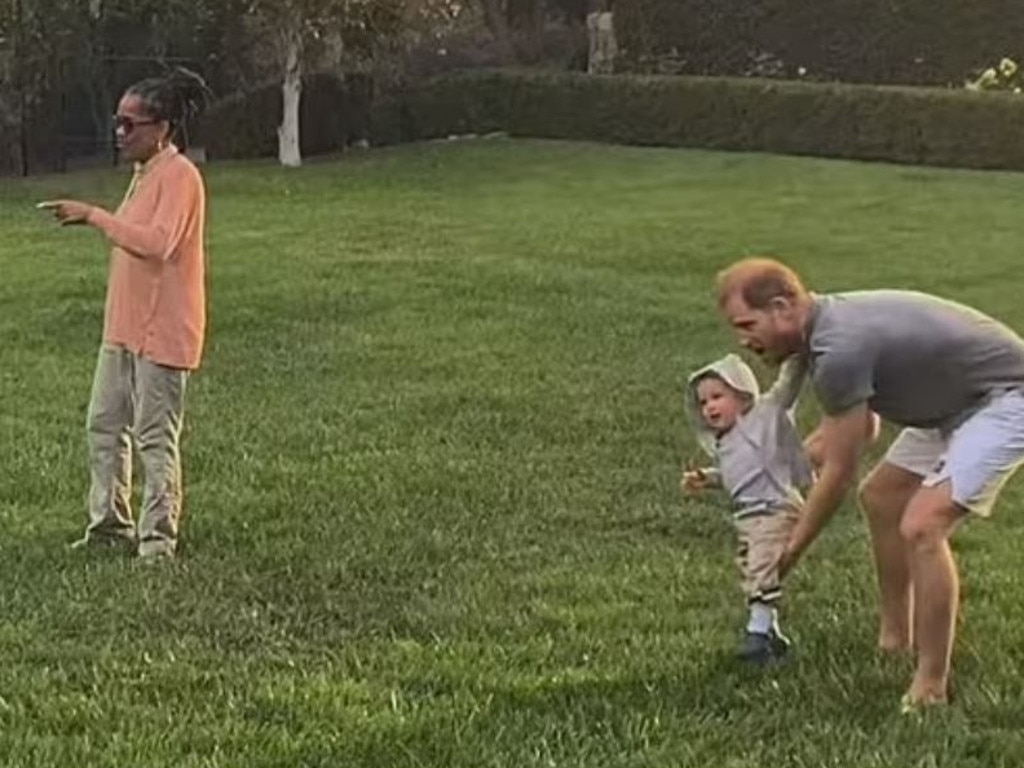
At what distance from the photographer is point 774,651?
212 inches

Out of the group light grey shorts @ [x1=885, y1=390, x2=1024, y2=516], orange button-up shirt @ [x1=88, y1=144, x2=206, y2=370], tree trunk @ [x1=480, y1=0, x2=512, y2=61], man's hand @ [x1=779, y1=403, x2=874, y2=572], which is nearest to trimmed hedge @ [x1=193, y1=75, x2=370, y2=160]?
tree trunk @ [x1=480, y1=0, x2=512, y2=61]

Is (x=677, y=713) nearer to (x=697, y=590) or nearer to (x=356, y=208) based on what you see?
(x=697, y=590)

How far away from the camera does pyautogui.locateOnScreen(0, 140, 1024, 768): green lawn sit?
4.83 meters

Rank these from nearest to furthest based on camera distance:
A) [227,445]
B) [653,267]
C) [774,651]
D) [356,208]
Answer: [774,651]
[227,445]
[653,267]
[356,208]

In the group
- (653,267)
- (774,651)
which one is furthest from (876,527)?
(653,267)

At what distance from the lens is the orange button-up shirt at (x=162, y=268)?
6.56 metres

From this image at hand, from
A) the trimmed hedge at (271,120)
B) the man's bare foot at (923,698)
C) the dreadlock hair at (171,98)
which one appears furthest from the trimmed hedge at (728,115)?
the man's bare foot at (923,698)

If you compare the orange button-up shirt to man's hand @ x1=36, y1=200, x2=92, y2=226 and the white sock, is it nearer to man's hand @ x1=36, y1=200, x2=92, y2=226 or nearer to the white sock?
man's hand @ x1=36, y1=200, x2=92, y2=226

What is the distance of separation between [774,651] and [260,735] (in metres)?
1.44

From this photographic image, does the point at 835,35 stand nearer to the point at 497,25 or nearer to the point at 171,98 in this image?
the point at 497,25

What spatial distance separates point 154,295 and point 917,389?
2.83 meters

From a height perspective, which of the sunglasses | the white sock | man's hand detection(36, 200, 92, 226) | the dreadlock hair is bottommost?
the white sock

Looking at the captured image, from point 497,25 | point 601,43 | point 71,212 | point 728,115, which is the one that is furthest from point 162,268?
point 497,25

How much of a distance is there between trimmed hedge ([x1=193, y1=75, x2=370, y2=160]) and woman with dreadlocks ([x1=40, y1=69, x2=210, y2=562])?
74.2 ft
